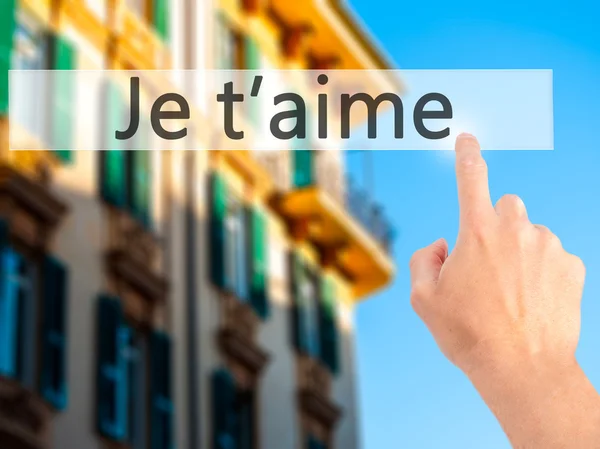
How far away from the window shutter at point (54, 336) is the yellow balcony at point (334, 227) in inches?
282

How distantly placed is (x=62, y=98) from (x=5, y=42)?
1.51m

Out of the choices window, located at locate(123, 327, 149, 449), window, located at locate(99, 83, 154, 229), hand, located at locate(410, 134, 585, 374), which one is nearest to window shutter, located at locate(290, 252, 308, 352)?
window, located at locate(99, 83, 154, 229)

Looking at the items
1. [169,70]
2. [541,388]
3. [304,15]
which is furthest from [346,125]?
[304,15]

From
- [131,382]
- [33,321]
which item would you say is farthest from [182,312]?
[33,321]

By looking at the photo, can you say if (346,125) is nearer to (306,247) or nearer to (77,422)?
(77,422)

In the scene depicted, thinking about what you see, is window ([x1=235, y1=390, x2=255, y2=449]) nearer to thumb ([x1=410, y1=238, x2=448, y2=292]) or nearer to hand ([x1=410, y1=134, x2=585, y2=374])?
thumb ([x1=410, y1=238, x2=448, y2=292])

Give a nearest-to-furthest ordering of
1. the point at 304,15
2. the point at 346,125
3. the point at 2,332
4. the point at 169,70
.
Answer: the point at 346,125 < the point at 2,332 < the point at 169,70 < the point at 304,15

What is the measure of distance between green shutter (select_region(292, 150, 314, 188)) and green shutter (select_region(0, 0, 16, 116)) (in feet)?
24.5

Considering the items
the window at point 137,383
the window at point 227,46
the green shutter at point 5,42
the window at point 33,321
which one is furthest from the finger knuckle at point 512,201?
the window at point 227,46

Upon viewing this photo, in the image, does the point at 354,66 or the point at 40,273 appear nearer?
the point at 40,273

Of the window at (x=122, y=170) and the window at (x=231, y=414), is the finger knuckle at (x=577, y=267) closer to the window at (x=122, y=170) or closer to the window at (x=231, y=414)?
the window at (x=122, y=170)

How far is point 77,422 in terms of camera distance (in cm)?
1373

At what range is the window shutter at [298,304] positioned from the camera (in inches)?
790

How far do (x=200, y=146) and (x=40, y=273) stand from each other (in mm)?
5530
